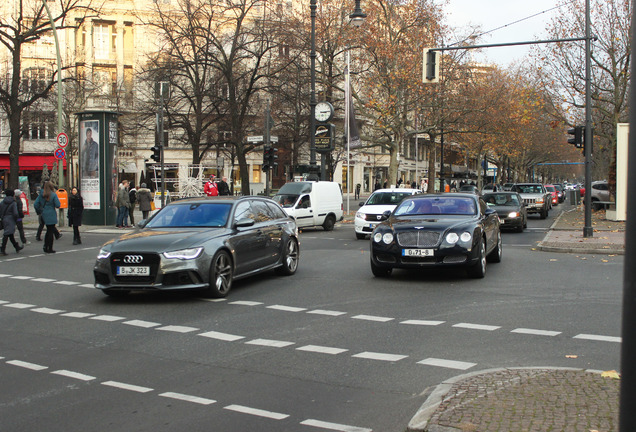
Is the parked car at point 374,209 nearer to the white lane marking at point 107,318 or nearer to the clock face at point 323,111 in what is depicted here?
the clock face at point 323,111

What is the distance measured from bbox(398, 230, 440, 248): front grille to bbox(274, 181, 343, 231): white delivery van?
1250 cm

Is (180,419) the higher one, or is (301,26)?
(301,26)

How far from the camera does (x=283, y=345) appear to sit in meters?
7.18

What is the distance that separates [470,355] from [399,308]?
2.79 meters

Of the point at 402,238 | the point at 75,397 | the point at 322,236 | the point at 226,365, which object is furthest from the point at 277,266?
the point at 322,236

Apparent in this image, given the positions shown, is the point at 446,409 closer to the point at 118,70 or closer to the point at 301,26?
the point at 301,26

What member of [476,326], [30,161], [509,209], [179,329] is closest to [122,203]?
[509,209]

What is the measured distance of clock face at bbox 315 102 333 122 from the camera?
29688mm

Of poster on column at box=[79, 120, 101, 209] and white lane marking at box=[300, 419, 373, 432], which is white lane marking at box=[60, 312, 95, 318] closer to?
white lane marking at box=[300, 419, 373, 432]

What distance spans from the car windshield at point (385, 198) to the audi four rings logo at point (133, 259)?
1275cm

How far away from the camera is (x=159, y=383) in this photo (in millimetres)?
5770

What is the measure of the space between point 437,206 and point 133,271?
6140 millimetres

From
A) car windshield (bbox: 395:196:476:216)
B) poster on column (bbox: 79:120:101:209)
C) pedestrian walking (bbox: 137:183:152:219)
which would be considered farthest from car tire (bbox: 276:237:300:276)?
poster on column (bbox: 79:120:101:209)

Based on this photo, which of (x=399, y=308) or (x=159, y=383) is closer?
(x=159, y=383)
